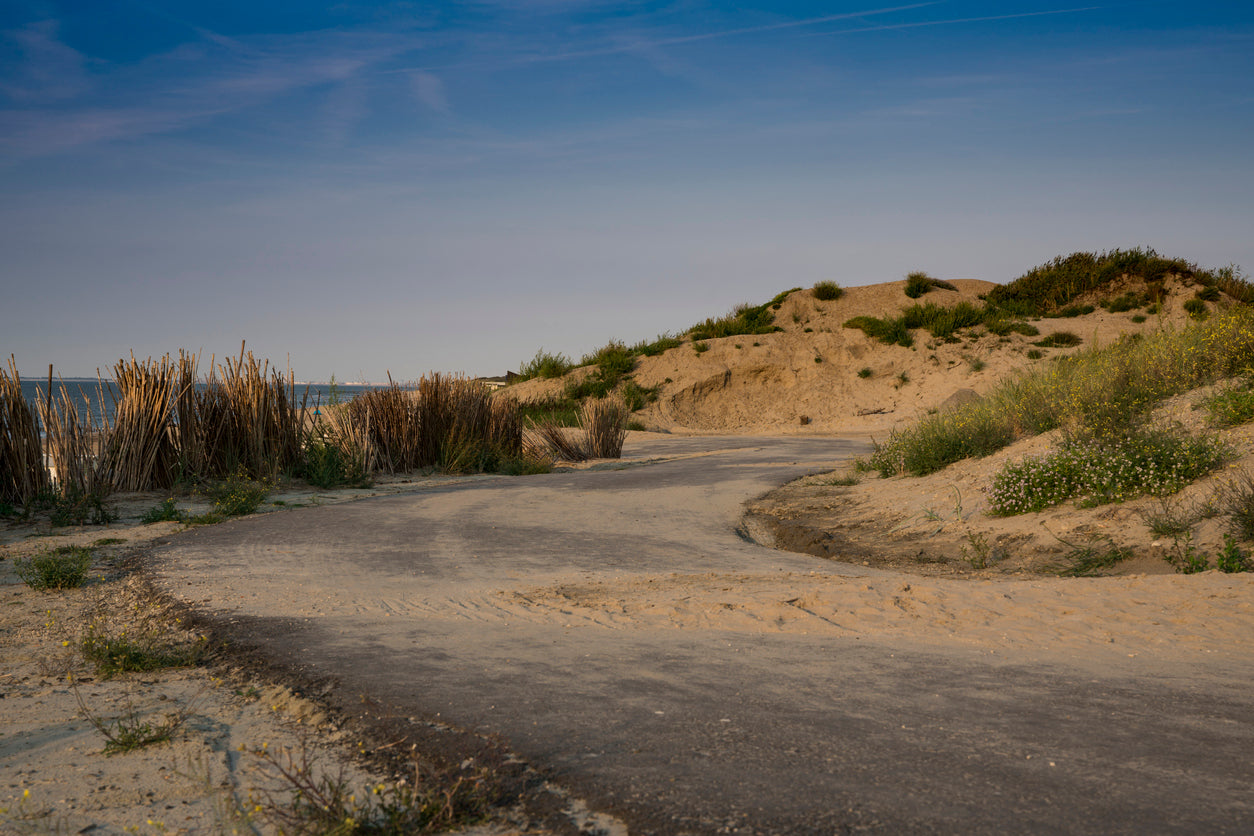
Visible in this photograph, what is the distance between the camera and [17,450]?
8.67 m

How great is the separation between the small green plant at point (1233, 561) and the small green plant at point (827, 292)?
29822 mm

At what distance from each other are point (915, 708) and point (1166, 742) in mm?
806

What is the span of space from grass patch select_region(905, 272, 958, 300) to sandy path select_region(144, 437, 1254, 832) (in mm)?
29513

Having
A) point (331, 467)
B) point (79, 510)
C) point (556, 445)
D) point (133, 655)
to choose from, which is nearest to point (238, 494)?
point (79, 510)

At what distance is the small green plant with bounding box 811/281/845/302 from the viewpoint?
113ft

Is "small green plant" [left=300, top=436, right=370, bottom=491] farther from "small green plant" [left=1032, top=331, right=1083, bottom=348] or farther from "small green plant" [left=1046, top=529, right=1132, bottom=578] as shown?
"small green plant" [left=1032, top=331, right=1083, bottom=348]

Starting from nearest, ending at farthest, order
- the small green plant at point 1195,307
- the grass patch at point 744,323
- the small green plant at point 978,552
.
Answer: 1. the small green plant at point 978,552
2. the small green plant at point 1195,307
3. the grass patch at point 744,323

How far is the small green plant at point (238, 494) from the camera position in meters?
8.79

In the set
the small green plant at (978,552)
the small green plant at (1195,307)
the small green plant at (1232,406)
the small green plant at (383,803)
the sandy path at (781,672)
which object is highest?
the small green plant at (1195,307)

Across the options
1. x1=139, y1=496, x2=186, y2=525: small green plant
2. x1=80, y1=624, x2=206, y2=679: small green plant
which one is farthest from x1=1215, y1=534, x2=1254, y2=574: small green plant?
x1=139, y1=496, x2=186, y2=525: small green plant

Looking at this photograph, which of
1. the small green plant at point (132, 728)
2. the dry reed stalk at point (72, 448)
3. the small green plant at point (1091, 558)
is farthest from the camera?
the dry reed stalk at point (72, 448)

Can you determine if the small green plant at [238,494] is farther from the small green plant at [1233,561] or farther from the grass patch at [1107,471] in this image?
the small green plant at [1233,561]

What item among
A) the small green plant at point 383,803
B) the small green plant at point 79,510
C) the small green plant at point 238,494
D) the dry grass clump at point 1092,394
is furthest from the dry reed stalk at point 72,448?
the dry grass clump at point 1092,394

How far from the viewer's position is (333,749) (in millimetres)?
2814
